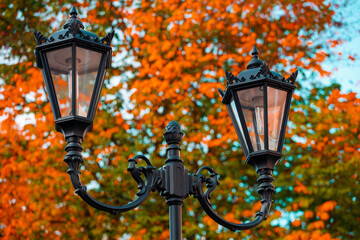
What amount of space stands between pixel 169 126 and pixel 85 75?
73cm

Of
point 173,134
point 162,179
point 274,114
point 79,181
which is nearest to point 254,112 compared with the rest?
point 274,114

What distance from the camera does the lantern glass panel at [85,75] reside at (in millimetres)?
3688

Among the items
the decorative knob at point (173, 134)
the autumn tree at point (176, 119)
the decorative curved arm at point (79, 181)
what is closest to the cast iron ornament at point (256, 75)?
the decorative knob at point (173, 134)

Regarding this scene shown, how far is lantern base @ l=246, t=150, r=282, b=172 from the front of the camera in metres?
3.99

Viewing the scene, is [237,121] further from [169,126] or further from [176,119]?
[176,119]

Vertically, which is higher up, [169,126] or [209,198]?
[169,126]

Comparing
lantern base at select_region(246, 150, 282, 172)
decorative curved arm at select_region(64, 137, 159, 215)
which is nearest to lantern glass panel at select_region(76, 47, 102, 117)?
decorative curved arm at select_region(64, 137, 159, 215)

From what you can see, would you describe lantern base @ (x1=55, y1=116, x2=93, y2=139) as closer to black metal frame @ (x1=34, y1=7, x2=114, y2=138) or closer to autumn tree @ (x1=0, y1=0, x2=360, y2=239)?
black metal frame @ (x1=34, y1=7, x2=114, y2=138)

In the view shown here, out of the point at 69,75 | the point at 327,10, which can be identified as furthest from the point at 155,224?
the point at 69,75

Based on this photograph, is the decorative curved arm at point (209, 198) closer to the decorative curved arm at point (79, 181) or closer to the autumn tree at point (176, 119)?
the decorative curved arm at point (79, 181)

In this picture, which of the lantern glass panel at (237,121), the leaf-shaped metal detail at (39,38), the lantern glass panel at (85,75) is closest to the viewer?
the lantern glass panel at (85,75)

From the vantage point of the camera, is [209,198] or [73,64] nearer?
[73,64]

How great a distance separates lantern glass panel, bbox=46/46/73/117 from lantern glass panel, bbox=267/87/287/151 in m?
1.44

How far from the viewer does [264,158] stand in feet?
13.2
